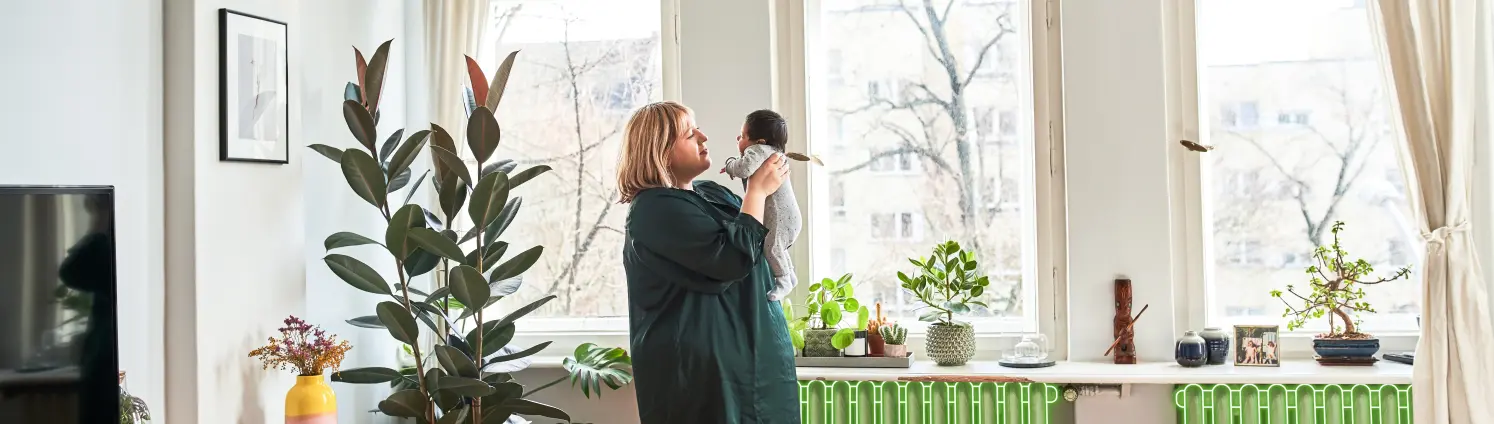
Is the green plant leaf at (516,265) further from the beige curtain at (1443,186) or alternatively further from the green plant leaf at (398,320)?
the beige curtain at (1443,186)

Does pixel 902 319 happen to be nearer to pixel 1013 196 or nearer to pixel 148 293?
pixel 1013 196

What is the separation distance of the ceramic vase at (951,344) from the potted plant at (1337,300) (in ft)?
2.92

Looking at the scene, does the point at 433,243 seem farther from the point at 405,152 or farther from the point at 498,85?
the point at 498,85

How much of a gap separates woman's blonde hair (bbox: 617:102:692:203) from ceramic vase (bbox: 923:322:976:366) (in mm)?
1309

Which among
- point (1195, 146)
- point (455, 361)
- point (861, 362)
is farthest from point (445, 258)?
point (1195, 146)

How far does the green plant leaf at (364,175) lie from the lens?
2785 millimetres

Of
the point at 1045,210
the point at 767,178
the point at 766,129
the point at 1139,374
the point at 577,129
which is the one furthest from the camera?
the point at 577,129

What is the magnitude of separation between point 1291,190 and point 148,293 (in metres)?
3.14

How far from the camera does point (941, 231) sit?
3510 millimetres

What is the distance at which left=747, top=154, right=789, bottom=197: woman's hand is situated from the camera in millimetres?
2285

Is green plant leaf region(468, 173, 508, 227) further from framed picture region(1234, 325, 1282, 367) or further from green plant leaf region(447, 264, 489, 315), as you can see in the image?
framed picture region(1234, 325, 1282, 367)

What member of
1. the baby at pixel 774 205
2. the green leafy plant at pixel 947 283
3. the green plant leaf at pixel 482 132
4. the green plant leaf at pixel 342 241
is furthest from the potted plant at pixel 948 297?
the green plant leaf at pixel 342 241

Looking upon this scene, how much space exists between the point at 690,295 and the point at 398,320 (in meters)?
0.98

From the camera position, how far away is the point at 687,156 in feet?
7.57
